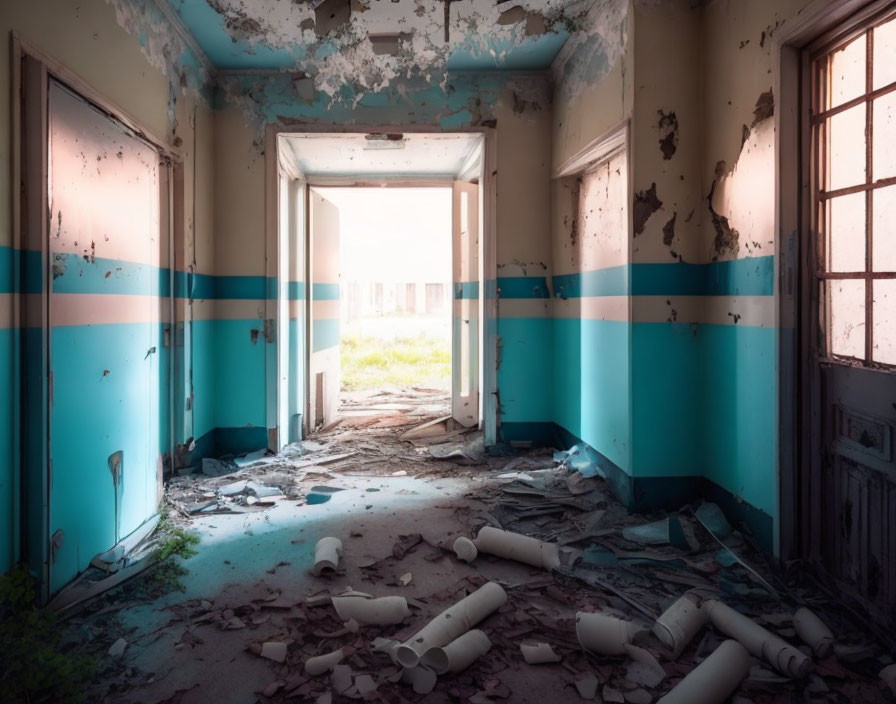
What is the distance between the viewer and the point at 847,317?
92.0 inches

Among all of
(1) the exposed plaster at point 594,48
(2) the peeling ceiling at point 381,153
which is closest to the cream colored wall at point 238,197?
(2) the peeling ceiling at point 381,153

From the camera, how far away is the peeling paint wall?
7.20 feet

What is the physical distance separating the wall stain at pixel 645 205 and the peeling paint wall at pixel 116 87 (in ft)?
8.66

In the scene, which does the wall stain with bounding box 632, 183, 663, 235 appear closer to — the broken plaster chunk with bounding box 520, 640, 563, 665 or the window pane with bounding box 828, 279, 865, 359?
the window pane with bounding box 828, 279, 865, 359

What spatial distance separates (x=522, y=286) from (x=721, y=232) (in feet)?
6.04

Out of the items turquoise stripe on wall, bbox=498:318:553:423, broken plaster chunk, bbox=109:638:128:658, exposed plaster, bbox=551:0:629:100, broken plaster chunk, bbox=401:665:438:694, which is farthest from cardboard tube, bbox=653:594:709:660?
exposed plaster, bbox=551:0:629:100

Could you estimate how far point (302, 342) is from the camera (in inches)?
219

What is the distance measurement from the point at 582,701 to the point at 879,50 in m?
2.34

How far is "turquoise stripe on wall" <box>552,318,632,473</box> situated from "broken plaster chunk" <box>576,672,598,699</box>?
1.61m

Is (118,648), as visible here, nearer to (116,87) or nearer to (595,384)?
(116,87)

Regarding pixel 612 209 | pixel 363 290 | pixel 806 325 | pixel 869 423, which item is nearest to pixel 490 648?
pixel 869 423

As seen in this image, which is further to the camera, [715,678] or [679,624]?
[679,624]

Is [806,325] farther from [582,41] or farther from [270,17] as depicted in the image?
[270,17]

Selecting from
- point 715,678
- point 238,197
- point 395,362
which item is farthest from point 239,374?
point 395,362
